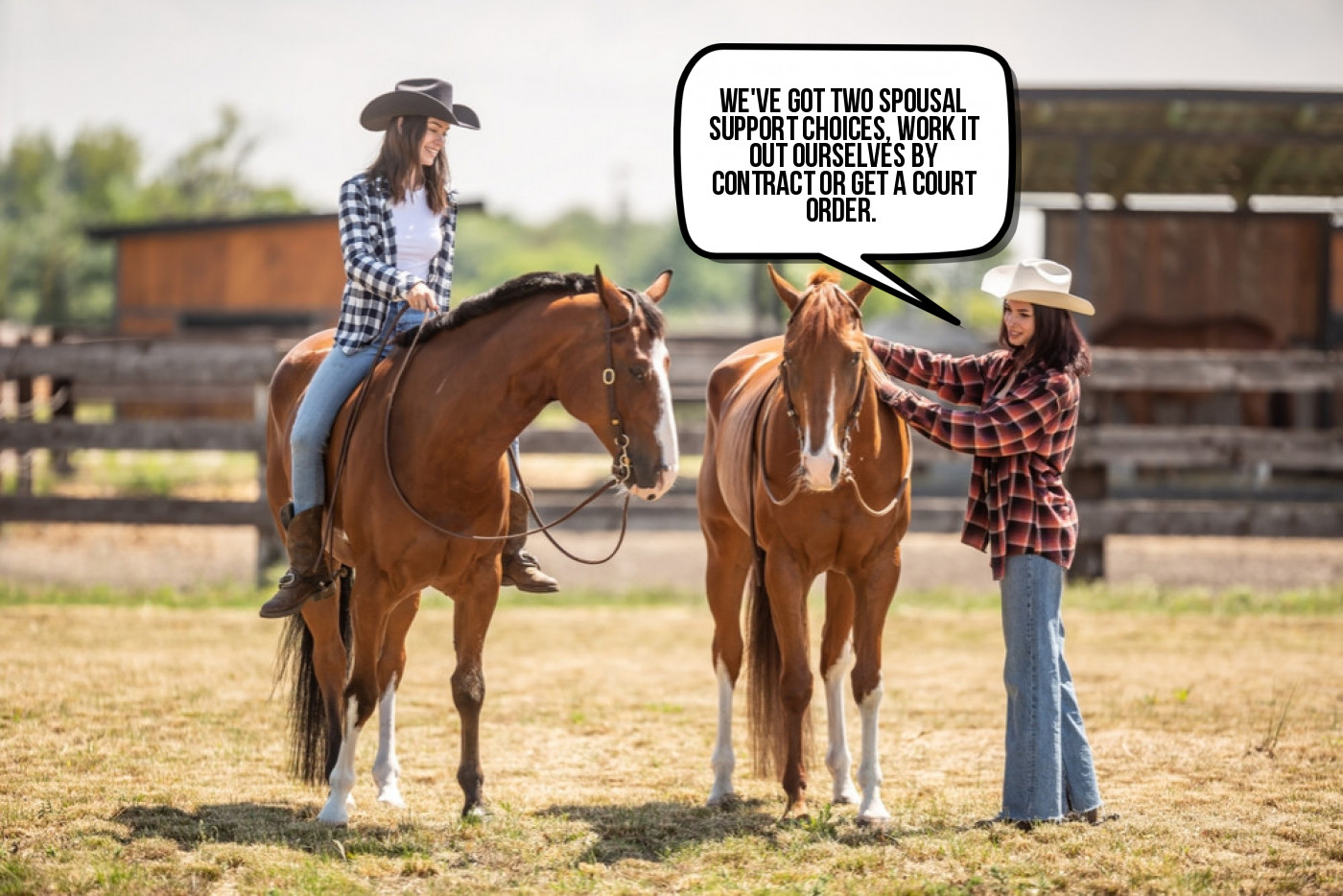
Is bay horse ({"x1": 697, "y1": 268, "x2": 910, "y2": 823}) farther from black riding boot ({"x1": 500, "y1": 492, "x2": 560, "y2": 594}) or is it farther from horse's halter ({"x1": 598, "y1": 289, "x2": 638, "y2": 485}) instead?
black riding boot ({"x1": 500, "y1": 492, "x2": 560, "y2": 594})

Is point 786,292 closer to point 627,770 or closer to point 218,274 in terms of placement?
point 627,770

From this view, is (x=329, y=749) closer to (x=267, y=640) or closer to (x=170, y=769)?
(x=170, y=769)

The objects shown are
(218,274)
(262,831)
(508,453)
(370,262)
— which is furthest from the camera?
(218,274)

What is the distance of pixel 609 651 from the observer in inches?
384

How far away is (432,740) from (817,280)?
3.21 metres

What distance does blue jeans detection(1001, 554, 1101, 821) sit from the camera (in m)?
5.32

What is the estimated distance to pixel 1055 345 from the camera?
5477 mm

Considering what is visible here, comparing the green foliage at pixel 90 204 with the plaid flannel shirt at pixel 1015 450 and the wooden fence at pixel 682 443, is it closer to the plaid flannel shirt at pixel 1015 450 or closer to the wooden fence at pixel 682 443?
the wooden fence at pixel 682 443

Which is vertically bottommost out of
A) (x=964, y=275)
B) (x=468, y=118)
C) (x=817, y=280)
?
(x=817, y=280)

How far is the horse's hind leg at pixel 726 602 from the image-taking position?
245 inches

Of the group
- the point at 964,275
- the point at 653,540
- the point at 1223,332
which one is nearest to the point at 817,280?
the point at 653,540

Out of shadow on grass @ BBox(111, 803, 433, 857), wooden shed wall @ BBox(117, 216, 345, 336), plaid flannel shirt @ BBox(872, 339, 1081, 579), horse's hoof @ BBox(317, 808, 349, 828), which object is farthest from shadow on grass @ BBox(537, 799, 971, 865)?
wooden shed wall @ BBox(117, 216, 345, 336)

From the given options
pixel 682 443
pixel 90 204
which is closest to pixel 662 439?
pixel 682 443

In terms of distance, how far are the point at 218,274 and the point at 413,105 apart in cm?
2070
